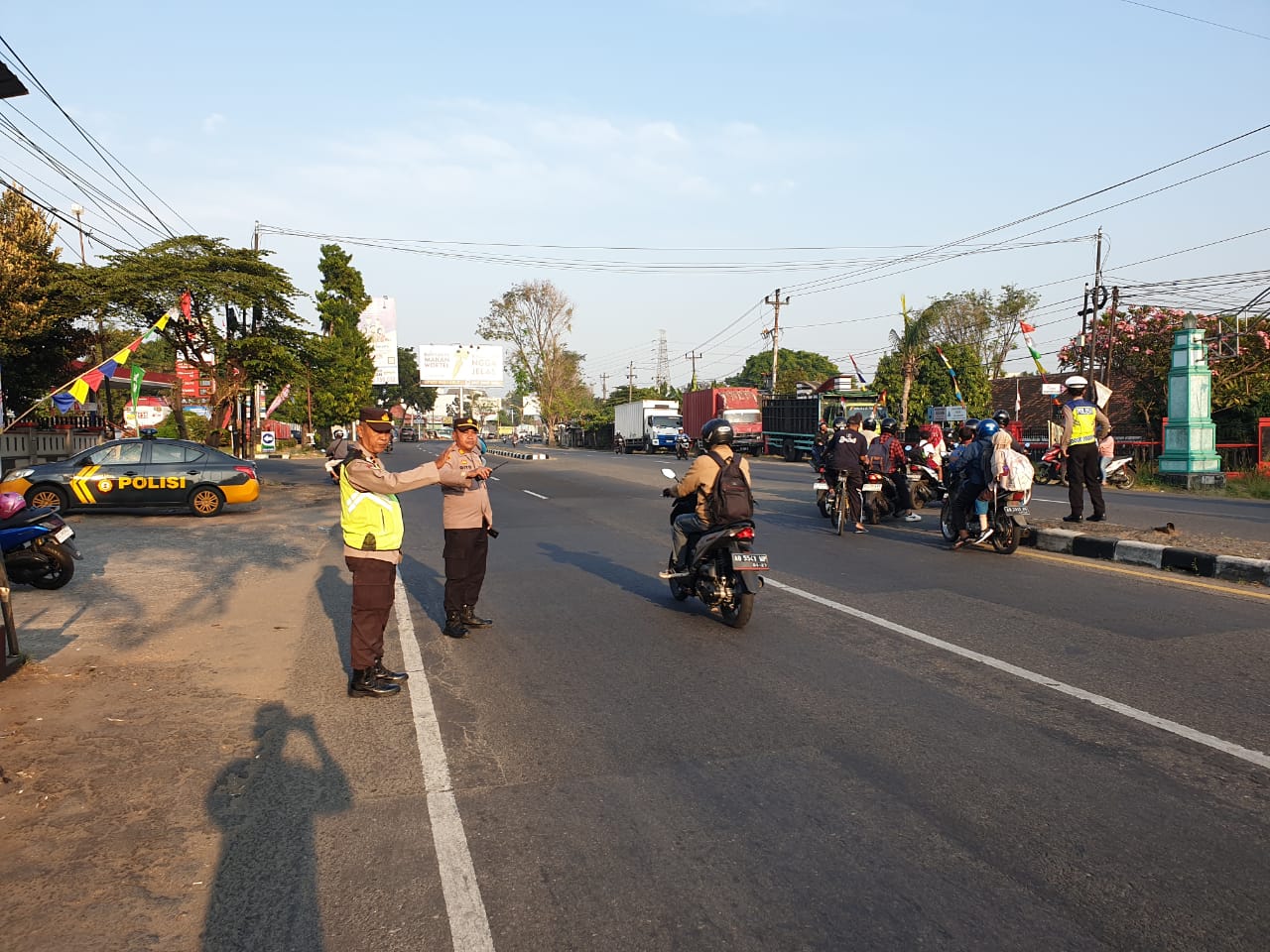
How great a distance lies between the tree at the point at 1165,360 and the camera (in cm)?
2594

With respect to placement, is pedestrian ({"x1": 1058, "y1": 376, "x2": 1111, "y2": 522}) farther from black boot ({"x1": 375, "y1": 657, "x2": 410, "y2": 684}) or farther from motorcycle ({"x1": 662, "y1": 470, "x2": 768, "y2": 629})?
black boot ({"x1": 375, "y1": 657, "x2": 410, "y2": 684})

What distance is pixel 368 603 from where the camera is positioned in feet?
19.1

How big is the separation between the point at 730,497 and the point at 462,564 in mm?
2263

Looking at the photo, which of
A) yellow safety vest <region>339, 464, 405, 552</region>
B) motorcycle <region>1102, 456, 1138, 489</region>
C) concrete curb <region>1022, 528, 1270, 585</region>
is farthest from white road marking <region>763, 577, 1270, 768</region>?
motorcycle <region>1102, 456, 1138, 489</region>

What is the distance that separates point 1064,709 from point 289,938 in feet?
14.1

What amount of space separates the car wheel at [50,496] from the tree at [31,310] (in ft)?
17.7

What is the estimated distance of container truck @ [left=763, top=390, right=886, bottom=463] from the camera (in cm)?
3650

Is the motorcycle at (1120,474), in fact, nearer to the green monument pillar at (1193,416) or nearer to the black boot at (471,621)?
the green monument pillar at (1193,416)

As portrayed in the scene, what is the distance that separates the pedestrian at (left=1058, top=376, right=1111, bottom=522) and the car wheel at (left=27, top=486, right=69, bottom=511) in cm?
1607

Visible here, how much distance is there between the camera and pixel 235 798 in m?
4.40

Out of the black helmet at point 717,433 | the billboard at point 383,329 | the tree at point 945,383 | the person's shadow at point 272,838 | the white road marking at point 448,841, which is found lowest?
the person's shadow at point 272,838

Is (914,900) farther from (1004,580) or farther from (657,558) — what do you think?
(657,558)

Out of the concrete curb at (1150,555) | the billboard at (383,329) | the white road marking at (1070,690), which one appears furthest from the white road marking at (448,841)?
the billboard at (383,329)

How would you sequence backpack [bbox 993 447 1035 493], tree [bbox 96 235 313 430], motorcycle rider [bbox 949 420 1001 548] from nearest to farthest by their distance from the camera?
backpack [bbox 993 447 1035 493] < motorcycle rider [bbox 949 420 1001 548] < tree [bbox 96 235 313 430]
